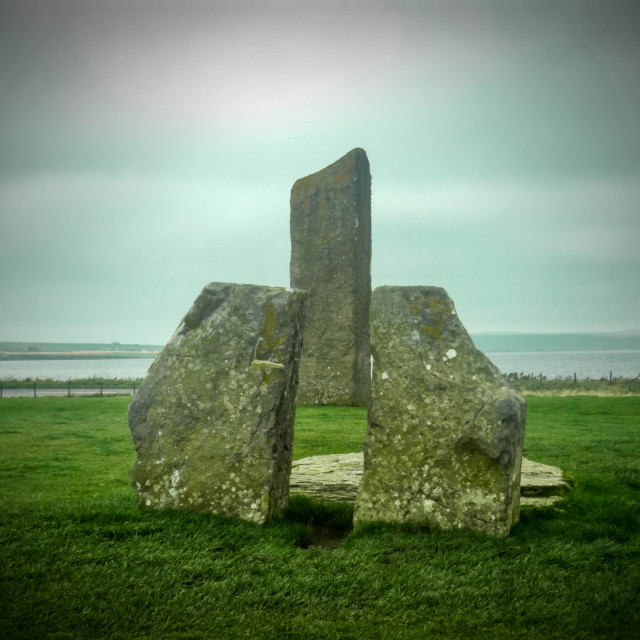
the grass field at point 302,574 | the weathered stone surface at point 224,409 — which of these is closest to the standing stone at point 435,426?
the grass field at point 302,574

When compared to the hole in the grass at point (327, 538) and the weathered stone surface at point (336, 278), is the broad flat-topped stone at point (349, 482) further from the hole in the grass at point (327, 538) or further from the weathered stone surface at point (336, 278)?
the weathered stone surface at point (336, 278)

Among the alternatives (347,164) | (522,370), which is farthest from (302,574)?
(522,370)

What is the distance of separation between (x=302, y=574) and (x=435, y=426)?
2.02m

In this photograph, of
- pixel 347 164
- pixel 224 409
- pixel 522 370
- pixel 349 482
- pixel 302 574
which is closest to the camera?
pixel 302 574

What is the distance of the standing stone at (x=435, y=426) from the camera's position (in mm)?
6266

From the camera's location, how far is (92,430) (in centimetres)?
1507

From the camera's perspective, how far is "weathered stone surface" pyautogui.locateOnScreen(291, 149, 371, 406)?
1870 cm

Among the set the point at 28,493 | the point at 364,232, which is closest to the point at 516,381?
the point at 364,232

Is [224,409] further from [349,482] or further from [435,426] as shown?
[349,482]

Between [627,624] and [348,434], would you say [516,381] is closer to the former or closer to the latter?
[348,434]

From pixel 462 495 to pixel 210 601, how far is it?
2713 mm

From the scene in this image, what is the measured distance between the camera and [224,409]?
6910mm

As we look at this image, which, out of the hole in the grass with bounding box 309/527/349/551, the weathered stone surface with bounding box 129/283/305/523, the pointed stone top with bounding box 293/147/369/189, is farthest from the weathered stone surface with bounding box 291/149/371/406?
the hole in the grass with bounding box 309/527/349/551

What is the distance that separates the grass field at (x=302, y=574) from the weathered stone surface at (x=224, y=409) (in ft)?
0.96
